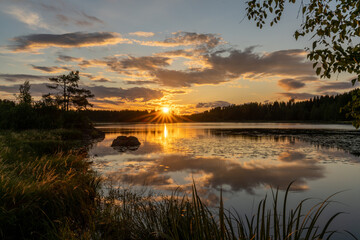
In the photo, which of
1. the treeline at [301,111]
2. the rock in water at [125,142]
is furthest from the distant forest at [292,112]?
the rock in water at [125,142]

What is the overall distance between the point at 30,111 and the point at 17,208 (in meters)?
29.9

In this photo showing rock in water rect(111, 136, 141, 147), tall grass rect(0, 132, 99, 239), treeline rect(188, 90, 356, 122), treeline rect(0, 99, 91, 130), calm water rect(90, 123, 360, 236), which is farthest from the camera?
treeline rect(188, 90, 356, 122)

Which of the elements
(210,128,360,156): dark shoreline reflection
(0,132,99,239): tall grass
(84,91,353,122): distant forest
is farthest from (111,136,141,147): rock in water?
(84,91,353,122): distant forest

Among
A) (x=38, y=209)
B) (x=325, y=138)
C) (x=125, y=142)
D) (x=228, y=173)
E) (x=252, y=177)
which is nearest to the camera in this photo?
(x=38, y=209)

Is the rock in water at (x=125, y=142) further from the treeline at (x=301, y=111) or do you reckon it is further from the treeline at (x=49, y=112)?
the treeline at (x=301, y=111)

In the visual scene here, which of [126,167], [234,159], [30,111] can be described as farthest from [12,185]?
[30,111]

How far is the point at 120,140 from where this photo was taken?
28562 mm

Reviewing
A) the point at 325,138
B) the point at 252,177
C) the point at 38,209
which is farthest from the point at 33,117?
the point at 325,138

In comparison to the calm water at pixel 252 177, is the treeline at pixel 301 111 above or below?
above

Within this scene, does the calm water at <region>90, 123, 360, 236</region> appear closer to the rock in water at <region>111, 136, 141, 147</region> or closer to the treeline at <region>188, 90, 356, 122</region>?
the rock in water at <region>111, 136, 141, 147</region>

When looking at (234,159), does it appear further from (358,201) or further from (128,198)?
(128,198)

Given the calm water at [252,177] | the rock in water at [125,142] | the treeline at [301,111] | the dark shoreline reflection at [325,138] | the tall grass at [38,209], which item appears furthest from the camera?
the treeline at [301,111]

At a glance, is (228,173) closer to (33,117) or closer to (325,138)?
(325,138)

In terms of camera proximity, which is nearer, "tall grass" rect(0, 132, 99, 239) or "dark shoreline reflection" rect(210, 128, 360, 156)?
"tall grass" rect(0, 132, 99, 239)
